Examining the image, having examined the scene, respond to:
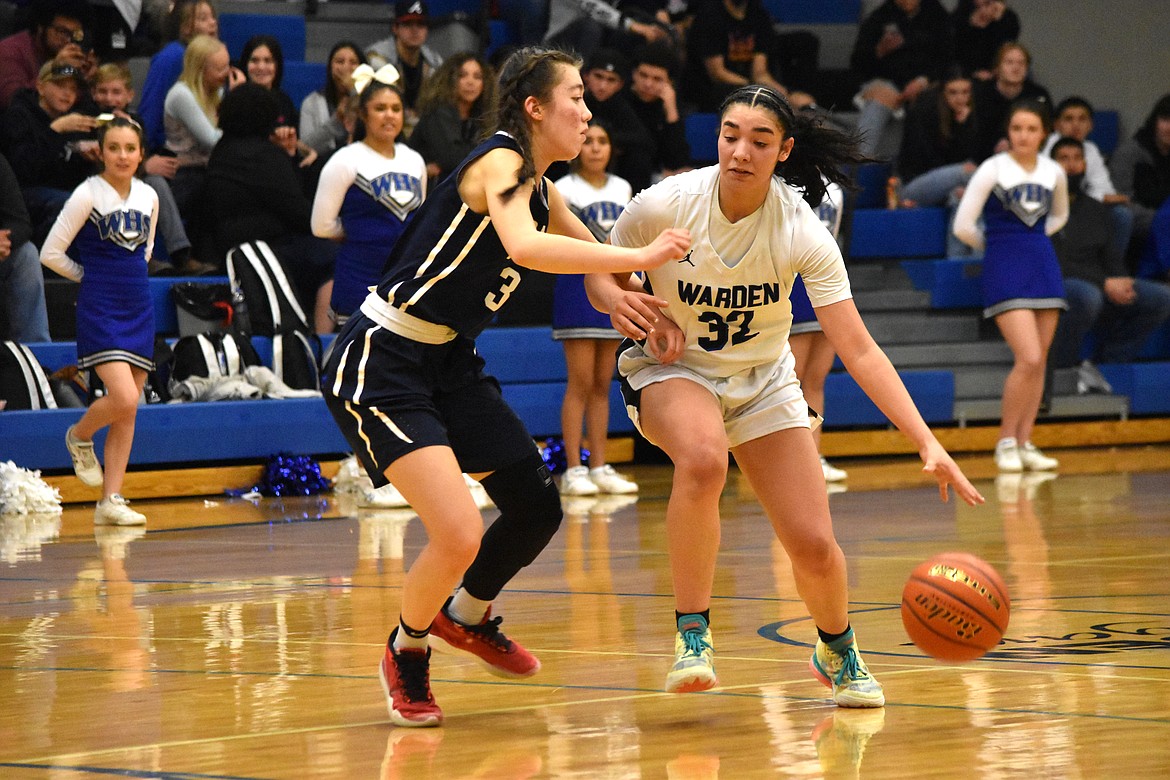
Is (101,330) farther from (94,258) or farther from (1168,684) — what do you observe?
(1168,684)

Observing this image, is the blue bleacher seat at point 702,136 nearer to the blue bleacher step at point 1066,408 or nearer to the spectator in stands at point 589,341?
the blue bleacher step at point 1066,408

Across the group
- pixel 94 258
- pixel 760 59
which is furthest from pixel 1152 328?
pixel 94 258

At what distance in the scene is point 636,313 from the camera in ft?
12.2

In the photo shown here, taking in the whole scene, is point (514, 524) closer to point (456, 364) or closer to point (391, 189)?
point (456, 364)

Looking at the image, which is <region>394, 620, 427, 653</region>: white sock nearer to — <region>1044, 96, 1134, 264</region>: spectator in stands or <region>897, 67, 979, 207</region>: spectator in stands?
<region>1044, 96, 1134, 264</region>: spectator in stands

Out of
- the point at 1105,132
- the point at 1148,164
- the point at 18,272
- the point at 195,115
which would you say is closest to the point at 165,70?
the point at 195,115

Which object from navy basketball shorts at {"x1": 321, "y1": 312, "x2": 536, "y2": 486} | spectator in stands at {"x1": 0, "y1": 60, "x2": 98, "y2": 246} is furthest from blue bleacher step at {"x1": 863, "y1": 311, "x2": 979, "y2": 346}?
navy basketball shorts at {"x1": 321, "y1": 312, "x2": 536, "y2": 486}

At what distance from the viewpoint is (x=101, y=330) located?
7.71 m

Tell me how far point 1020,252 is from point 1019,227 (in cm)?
16

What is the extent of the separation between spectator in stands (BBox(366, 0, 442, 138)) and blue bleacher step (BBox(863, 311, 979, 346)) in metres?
3.23

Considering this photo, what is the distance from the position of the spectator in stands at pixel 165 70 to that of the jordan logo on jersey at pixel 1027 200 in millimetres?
4625

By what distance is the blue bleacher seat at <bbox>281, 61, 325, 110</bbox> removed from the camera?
36.9 ft

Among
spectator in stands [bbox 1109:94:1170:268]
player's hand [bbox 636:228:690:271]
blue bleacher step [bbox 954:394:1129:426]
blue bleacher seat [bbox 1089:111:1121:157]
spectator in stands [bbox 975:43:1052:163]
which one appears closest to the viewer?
player's hand [bbox 636:228:690:271]

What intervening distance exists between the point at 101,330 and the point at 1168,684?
5.29 meters
